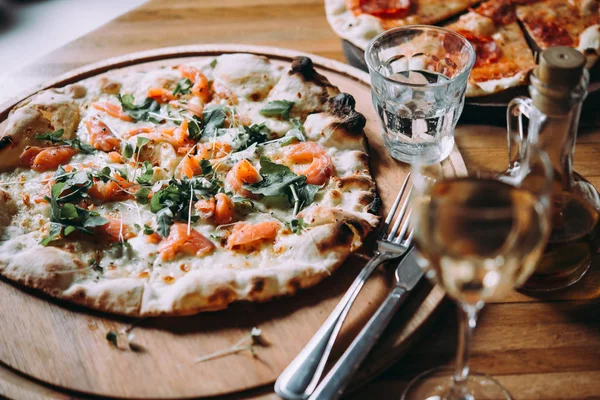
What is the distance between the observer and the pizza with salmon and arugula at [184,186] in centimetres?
→ 218

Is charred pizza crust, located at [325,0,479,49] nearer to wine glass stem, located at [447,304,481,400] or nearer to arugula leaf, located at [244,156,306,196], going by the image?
arugula leaf, located at [244,156,306,196]

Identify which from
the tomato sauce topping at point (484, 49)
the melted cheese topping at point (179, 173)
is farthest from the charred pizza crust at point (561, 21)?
the melted cheese topping at point (179, 173)

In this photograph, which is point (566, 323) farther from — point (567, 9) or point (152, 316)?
point (567, 9)

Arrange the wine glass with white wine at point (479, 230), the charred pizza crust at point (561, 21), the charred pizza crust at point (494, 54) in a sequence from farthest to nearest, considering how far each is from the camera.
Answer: the charred pizza crust at point (561, 21) < the charred pizza crust at point (494, 54) < the wine glass with white wine at point (479, 230)

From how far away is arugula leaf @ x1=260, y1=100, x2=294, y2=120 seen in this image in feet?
9.34

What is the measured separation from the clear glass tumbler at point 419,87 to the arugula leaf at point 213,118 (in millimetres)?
668

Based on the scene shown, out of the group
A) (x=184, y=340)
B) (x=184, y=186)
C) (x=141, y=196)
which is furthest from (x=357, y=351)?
(x=141, y=196)

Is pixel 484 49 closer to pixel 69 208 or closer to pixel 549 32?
pixel 549 32

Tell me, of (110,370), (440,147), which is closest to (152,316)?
(110,370)

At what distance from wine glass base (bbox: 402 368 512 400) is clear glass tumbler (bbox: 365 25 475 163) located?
0.91 meters

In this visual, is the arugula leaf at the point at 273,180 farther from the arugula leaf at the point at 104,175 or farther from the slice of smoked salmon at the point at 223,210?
the arugula leaf at the point at 104,175

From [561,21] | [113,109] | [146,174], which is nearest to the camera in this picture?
[146,174]

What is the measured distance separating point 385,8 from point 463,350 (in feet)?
8.96

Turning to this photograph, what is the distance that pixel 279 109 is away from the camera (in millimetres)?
2848
